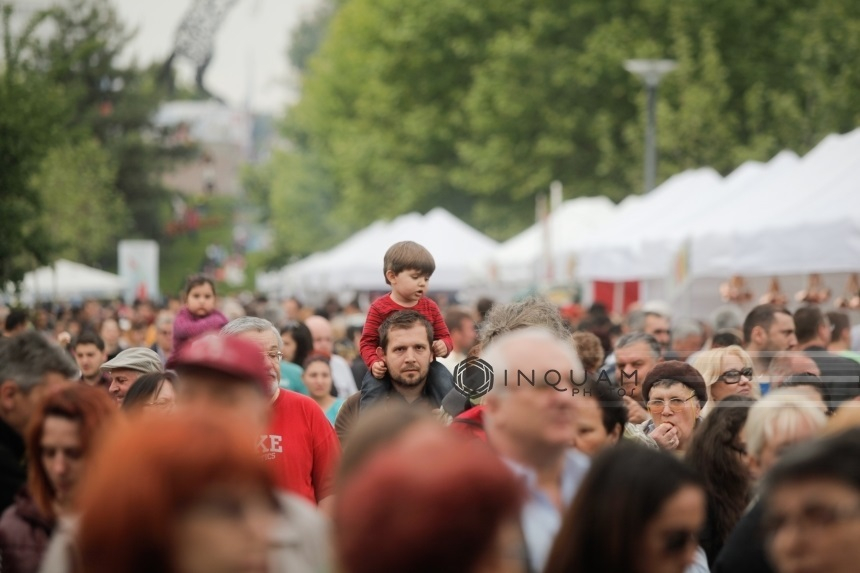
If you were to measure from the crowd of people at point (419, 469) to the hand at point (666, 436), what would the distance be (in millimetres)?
14

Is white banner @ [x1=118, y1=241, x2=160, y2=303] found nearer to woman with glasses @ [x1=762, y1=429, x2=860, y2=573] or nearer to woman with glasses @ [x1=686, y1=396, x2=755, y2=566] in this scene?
woman with glasses @ [x1=686, y1=396, x2=755, y2=566]

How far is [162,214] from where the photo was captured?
7988cm

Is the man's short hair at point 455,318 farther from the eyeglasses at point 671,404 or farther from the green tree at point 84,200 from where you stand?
the green tree at point 84,200

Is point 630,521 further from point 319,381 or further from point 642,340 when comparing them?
point 319,381

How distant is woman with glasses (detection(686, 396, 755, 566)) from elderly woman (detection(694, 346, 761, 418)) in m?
2.18

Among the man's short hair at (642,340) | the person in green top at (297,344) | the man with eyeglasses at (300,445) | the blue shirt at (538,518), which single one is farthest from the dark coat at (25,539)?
the person in green top at (297,344)

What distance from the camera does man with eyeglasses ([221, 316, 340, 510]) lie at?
734cm

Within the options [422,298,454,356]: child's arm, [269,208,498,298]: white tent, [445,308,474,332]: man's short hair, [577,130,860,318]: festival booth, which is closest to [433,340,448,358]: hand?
[422,298,454,356]: child's arm

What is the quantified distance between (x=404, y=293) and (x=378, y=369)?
37.4 inches

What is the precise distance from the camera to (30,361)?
6.01m

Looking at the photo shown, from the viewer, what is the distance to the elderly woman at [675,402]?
767 cm

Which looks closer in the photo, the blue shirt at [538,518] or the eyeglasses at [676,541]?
the eyeglasses at [676,541]

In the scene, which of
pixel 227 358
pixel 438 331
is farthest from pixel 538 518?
pixel 438 331

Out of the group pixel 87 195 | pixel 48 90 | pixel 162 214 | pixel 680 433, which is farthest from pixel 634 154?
pixel 162 214
